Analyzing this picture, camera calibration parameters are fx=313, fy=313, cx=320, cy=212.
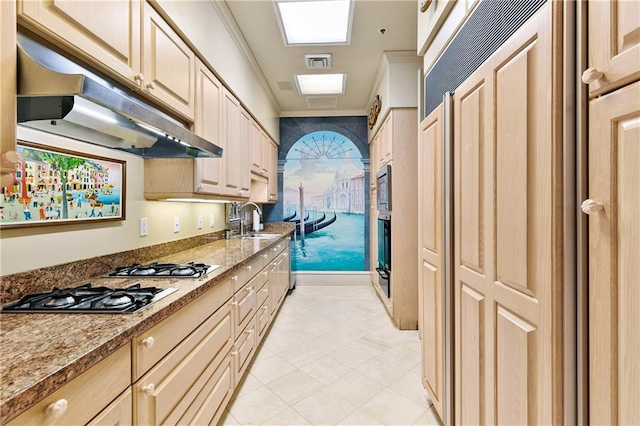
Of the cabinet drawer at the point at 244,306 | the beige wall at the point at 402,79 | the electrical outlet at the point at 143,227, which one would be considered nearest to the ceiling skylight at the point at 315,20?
the beige wall at the point at 402,79

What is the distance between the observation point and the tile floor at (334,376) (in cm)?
184

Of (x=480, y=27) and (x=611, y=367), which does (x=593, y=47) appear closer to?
(x=480, y=27)

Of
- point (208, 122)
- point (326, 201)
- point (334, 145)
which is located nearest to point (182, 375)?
point (208, 122)

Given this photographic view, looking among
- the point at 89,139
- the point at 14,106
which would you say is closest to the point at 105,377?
the point at 14,106

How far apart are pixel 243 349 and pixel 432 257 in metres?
1.38

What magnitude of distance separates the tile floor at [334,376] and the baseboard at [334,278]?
1371 mm

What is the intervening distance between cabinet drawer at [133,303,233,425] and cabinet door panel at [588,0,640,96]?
1.50 m

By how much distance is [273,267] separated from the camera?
3.21 m

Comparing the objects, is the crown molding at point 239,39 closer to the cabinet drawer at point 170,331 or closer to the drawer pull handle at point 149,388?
the cabinet drawer at point 170,331

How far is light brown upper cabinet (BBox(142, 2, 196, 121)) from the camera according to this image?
1508mm

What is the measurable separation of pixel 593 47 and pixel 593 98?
→ 0.38ft

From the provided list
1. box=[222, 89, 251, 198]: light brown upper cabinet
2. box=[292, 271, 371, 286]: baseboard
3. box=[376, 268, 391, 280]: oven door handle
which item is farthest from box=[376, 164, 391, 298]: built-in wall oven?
box=[222, 89, 251, 198]: light brown upper cabinet

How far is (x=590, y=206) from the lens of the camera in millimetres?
727

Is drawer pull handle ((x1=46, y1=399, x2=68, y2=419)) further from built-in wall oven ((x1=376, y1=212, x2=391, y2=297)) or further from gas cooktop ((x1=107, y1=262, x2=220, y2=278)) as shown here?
built-in wall oven ((x1=376, y1=212, x2=391, y2=297))
